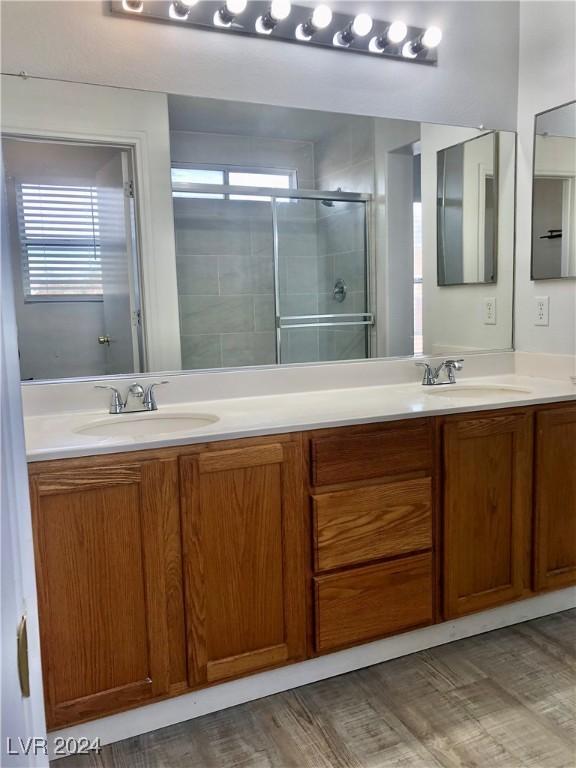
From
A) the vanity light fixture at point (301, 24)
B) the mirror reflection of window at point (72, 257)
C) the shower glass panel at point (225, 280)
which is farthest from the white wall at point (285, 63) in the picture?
the shower glass panel at point (225, 280)

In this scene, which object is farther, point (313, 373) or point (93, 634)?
→ point (313, 373)

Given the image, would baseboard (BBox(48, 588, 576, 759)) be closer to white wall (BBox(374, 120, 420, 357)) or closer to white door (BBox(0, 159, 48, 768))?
white wall (BBox(374, 120, 420, 357))

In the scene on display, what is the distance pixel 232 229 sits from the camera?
2.02 metres

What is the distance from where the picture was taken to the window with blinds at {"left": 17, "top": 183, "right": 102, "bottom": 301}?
1.75m

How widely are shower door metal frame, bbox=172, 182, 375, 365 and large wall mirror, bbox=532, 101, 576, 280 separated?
753 millimetres

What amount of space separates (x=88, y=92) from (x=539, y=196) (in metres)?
1.76

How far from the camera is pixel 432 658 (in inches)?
75.0

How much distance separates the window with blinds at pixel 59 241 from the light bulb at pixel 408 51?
51.1 inches

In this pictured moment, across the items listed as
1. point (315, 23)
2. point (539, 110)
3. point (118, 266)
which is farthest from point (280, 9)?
point (539, 110)

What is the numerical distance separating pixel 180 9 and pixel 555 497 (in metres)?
2.05

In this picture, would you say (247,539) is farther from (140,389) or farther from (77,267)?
(77,267)

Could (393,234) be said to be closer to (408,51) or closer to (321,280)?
(321,280)

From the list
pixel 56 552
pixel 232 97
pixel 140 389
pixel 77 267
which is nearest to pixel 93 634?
pixel 56 552

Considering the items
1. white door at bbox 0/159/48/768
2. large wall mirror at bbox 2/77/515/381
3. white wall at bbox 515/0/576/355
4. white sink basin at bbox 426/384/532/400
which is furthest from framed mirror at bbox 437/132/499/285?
white door at bbox 0/159/48/768
